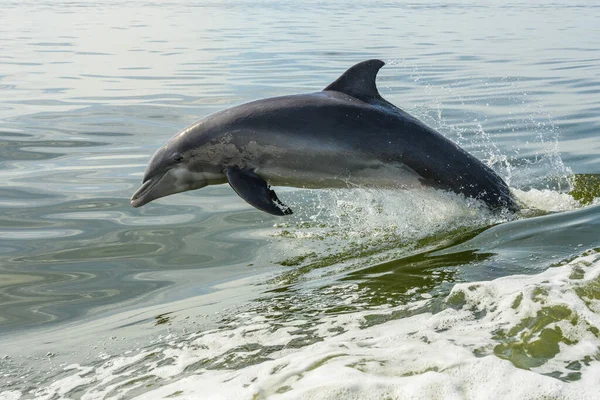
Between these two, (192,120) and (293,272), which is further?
(192,120)

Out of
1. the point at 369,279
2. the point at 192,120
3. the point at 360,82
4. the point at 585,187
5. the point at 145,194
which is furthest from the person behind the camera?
the point at 192,120

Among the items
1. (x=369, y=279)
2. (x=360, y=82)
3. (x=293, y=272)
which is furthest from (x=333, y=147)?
(x=369, y=279)

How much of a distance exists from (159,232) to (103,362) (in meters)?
3.50

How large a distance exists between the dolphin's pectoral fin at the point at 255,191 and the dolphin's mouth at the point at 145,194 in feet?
3.34

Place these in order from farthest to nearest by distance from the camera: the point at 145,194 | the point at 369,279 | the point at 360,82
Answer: the point at 145,194
the point at 360,82
the point at 369,279

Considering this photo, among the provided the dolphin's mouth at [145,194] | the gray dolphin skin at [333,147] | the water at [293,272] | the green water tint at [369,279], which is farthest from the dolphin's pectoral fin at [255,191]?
the dolphin's mouth at [145,194]

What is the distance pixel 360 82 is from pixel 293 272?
2.40m

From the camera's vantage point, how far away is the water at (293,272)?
14.8ft

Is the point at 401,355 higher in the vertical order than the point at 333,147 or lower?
lower

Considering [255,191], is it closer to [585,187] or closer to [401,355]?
[401,355]

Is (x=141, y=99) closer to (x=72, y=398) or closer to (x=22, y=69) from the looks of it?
(x=22, y=69)

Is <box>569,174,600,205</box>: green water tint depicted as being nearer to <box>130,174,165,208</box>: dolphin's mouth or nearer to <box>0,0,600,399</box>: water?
<box>0,0,600,399</box>: water

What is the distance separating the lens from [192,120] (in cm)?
1529

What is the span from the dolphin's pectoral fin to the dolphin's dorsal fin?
1313 mm
